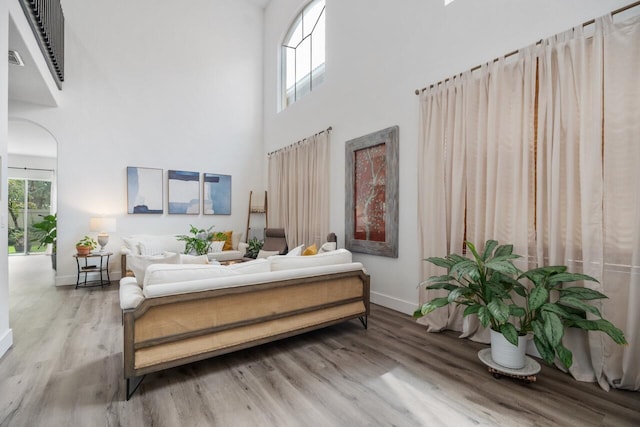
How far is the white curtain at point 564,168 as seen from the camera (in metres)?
2.03

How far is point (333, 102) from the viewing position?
15.9 ft

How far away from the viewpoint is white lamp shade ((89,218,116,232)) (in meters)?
4.90

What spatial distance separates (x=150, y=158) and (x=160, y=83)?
4.82 feet

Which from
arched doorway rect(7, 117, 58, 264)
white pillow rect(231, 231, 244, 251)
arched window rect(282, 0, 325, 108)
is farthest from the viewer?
arched doorway rect(7, 117, 58, 264)

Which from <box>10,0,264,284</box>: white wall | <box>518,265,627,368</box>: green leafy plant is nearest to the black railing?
<box>10,0,264,284</box>: white wall

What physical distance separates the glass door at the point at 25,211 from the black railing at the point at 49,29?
5.81m

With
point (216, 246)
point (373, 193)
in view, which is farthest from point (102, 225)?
point (373, 193)

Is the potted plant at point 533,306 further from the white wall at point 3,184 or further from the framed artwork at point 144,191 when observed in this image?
the framed artwork at point 144,191

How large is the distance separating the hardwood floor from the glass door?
8022mm

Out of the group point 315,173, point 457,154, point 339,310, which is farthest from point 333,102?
point 339,310

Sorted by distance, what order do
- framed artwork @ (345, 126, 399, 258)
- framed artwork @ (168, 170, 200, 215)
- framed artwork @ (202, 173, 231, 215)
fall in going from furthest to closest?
framed artwork @ (202, 173, 231, 215), framed artwork @ (168, 170, 200, 215), framed artwork @ (345, 126, 399, 258)

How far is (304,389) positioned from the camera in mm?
2039

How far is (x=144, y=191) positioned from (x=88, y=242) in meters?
1.23

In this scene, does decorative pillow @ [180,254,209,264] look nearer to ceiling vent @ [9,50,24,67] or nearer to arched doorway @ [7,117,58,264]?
ceiling vent @ [9,50,24,67]
